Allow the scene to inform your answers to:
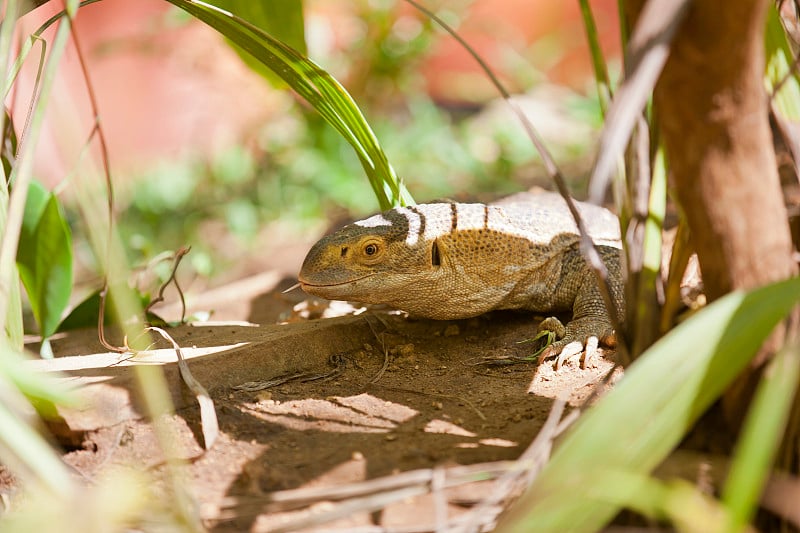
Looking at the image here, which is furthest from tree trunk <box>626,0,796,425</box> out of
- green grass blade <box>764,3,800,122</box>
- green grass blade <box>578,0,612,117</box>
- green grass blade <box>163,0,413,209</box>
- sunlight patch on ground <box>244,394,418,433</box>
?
green grass blade <box>163,0,413,209</box>

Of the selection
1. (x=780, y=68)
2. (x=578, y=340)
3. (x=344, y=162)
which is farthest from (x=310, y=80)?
Answer: (x=344, y=162)

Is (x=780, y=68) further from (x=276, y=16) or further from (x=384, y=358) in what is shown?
(x=276, y=16)

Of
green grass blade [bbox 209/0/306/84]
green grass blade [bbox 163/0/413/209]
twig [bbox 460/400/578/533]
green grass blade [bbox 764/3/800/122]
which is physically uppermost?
green grass blade [bbox 209/0/306/84]

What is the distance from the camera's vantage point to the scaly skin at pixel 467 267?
124 inches

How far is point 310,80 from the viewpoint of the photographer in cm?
285

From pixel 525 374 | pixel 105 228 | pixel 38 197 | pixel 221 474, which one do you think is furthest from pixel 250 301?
pixel 105 228

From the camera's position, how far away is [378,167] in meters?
3.18

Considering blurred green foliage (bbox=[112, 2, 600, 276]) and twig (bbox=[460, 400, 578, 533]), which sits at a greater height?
blurred green foliage (bbox=[112, 2, 600, 276])

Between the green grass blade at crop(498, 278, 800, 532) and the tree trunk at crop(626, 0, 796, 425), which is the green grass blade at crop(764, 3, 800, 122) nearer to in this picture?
the tree trunk at crop(626, 0, 796, 425)

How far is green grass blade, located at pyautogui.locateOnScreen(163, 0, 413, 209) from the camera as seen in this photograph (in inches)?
103

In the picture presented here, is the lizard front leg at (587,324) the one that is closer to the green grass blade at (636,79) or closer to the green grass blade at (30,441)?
the green grass blade at (636,79)

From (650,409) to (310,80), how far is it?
1.95m

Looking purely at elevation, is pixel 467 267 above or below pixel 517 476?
above

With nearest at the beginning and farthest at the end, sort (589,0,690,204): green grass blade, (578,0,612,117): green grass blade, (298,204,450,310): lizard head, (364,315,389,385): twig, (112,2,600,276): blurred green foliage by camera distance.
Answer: (589,0,690,204): green grass blade
(578,0,612,117): green grass blade
(364,315,389,385): twig
(298,204,450,310): lizard head
(112,2,600,276): blurred green foliage
